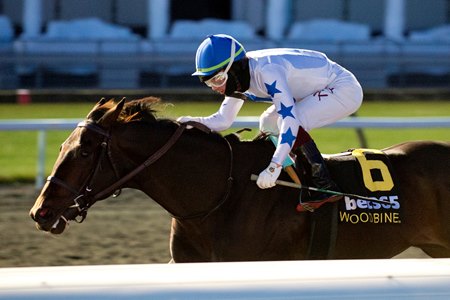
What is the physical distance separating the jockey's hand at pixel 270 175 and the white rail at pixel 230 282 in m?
1.74

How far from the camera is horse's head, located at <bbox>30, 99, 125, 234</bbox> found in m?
4.21

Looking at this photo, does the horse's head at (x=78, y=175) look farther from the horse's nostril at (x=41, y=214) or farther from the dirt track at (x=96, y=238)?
the dirt track at (x=96, y=238)

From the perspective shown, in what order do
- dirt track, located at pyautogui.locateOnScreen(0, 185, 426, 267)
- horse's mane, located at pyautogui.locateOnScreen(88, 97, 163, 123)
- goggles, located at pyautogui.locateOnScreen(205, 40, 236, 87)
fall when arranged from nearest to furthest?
goggles, located at pyautogui.locateOnScreen(205, 40, 236, 87)
horse's mane, located at pyautogui.locateOnScreen(88, 97, 163, 123)
dirt track, located at pyautogui.locateOnScreen(0, 185, 426, 267)

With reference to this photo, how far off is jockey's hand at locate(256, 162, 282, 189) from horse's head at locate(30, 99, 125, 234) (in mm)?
746

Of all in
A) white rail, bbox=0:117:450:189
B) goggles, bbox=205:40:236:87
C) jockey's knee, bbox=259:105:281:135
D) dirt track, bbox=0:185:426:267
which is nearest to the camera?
goggles, bbox=205:40:236:87

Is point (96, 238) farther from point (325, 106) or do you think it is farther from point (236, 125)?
point (325, 106)

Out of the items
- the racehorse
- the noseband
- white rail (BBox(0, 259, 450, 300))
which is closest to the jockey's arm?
the racehorse

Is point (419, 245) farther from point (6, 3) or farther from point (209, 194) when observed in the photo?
point (6, 3)

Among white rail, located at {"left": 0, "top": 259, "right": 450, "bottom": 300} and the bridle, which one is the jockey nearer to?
the bridle

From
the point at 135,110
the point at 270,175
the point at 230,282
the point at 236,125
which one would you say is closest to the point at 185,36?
the point at 236,125

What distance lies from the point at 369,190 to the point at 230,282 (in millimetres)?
2405

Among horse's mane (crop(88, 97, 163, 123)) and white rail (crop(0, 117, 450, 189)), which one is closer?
horse's mane (crop(88, 97, 163, 123))

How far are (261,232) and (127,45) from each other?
77.4 ft

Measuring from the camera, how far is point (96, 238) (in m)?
7.16
